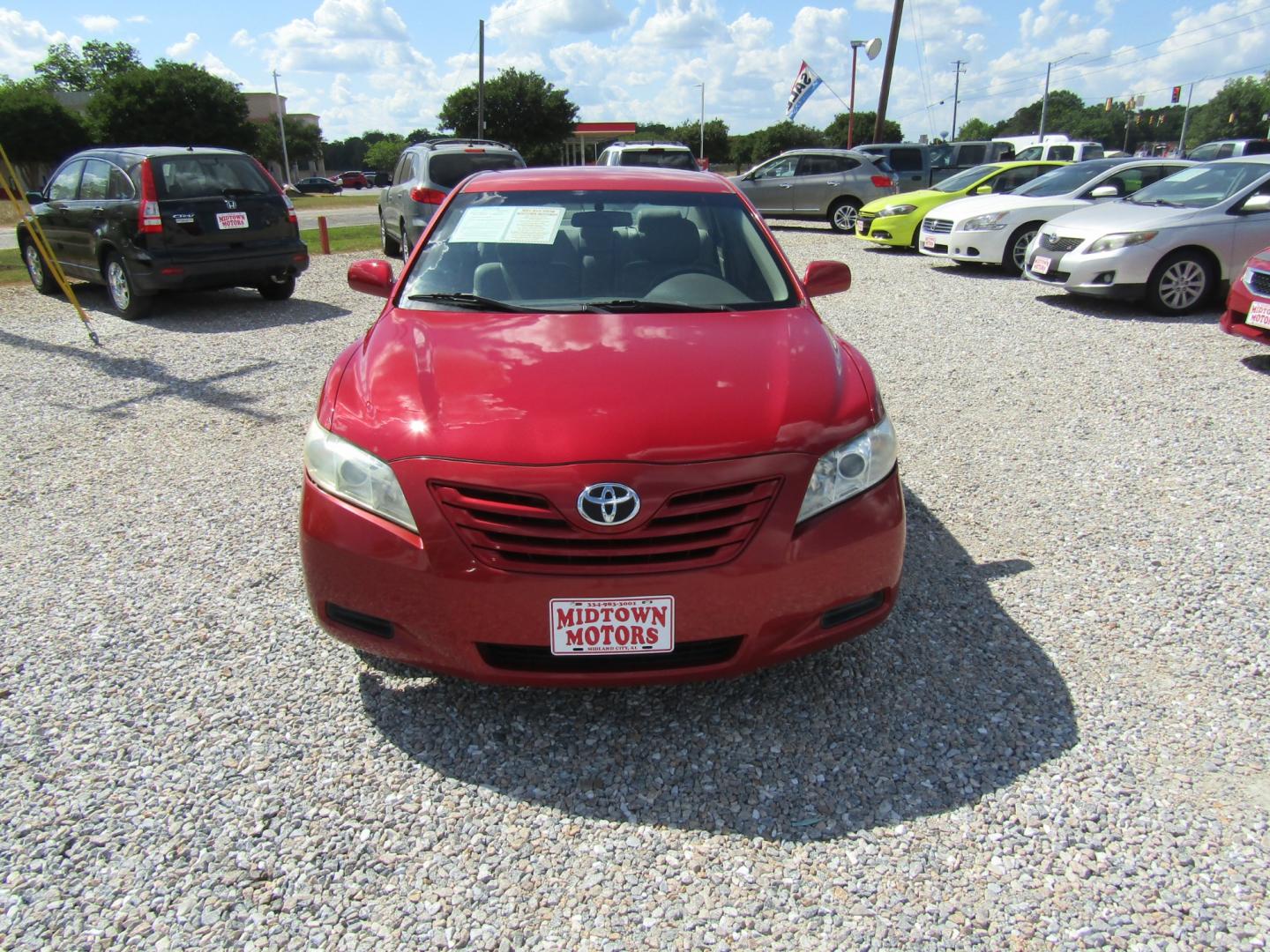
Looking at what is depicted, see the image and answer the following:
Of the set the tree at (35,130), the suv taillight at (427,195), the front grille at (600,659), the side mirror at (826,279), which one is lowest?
the front grille at (600,659)

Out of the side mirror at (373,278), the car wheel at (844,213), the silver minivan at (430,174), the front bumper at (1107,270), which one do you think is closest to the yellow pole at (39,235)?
the silver minivan at (430,174)

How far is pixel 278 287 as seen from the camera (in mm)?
10250

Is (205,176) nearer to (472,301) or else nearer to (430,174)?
(430,174)

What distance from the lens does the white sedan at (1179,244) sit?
8594 millimetres

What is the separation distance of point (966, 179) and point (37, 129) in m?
52.4

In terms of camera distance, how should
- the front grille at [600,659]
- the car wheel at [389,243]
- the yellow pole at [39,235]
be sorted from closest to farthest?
the front grille at [600,659], the yellow pole at [39,235], the car wheel at [389,243]

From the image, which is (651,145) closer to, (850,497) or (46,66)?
(850,497)

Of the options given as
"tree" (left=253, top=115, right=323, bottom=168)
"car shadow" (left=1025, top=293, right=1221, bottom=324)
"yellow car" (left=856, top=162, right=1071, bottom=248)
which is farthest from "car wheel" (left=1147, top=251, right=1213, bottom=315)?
"tree" (left=253, top=115, right=323, bottom=168)

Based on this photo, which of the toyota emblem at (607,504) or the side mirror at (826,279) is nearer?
the toyota emblem at (607,504)

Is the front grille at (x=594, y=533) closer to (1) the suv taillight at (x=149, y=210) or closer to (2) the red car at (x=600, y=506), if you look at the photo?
(2) the red car at (x=600, y=506)

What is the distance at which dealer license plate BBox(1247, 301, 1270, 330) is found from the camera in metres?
6.47

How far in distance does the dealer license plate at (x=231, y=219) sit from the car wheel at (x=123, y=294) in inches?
41.0

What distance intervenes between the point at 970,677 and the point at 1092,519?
1.73 meters

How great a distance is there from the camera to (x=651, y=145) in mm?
16078
